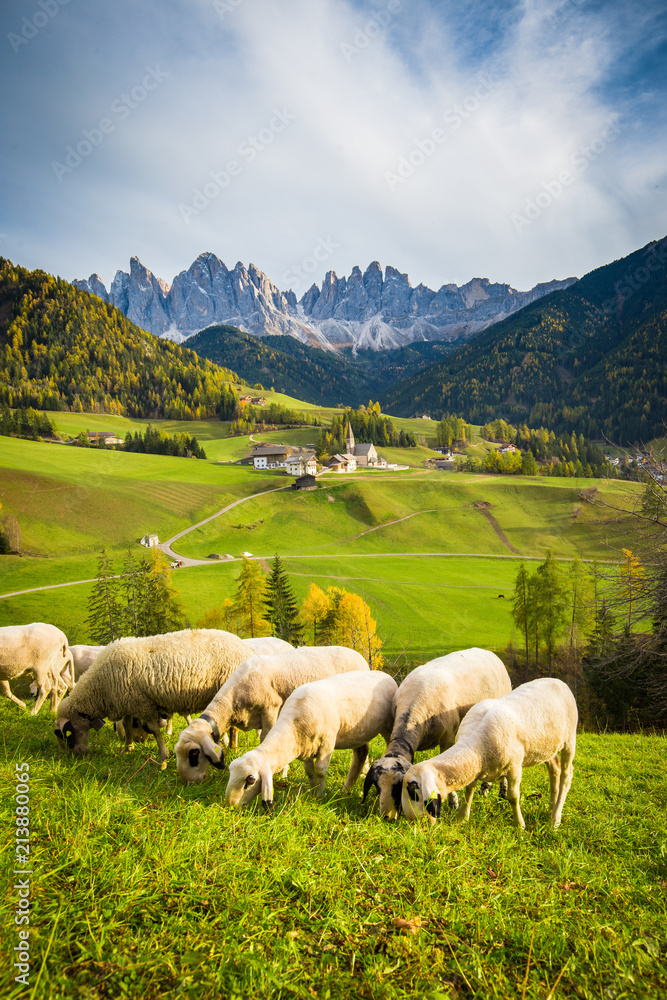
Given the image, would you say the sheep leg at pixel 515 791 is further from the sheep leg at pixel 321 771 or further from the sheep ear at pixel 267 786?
the sheep ear at pixel 267 786

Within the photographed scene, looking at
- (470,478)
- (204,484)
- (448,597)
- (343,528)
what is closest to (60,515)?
(204,484)

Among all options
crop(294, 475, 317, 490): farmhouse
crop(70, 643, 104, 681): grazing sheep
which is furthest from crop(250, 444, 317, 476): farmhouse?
crop(70, 643, 104, 681): grazing sheep

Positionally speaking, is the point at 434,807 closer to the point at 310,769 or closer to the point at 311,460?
the point at 310,769

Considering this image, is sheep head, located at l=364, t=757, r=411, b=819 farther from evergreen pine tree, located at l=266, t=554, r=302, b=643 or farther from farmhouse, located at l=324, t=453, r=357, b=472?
farmhouse, located at l=324, t=453, r=357, b=472

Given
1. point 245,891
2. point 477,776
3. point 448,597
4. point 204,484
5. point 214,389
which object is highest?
point 214,389

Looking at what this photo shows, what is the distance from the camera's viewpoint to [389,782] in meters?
6.81

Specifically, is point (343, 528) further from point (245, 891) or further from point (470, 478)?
point (245, 891)

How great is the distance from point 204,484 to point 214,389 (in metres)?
101

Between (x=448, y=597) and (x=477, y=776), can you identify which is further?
(x=448, y=597)

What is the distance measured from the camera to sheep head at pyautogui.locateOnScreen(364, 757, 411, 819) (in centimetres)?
670

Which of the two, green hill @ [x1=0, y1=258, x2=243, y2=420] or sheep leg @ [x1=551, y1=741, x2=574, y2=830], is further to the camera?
green hill @ [x1=0, y1=258, x2=243, y2=420]

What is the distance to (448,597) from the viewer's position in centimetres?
5475

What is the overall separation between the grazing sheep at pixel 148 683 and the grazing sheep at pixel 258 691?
863 mm

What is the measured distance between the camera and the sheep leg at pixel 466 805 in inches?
282
